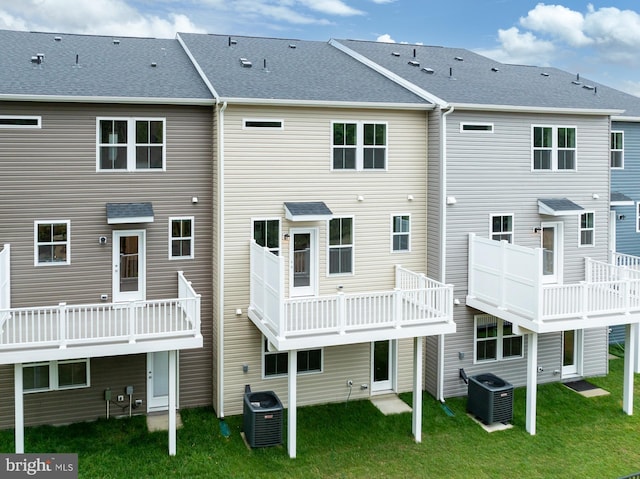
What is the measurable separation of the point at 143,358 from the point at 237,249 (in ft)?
11.3

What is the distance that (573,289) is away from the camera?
567 inches

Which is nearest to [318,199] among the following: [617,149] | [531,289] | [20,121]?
[531,289]

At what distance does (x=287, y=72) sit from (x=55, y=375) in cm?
961

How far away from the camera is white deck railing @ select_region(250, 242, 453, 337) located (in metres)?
12.6

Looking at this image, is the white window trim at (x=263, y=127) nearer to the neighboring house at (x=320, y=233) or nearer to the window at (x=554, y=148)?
the neighboring house at (x=320, y=233)

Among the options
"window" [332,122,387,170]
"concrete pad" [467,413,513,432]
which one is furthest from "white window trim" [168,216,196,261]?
"concrete pad" [467,413,513,432]

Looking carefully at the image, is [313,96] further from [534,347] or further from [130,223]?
[534,347]

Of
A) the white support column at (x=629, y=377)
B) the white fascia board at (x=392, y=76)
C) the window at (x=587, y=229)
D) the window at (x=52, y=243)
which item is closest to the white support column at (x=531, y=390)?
A: the white support column at (x=629, y=377)

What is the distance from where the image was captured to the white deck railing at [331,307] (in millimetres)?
12578

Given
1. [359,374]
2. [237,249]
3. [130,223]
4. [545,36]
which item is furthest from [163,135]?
[545,36]

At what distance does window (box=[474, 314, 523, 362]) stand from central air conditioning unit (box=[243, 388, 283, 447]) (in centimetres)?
596

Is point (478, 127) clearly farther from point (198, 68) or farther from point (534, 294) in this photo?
point (198, 68)

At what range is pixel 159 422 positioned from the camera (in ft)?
46.4

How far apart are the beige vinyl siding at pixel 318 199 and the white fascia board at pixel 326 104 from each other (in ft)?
0.82
